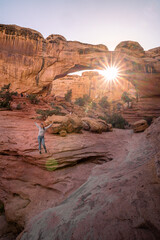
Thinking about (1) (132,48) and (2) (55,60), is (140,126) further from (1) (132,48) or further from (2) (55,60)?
(1) (132,48)

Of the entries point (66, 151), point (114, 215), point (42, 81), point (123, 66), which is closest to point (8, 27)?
point (42, 81)

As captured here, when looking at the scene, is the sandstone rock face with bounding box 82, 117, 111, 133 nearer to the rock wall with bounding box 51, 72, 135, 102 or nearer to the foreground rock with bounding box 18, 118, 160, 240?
the foreground rock with bounding box 18, 118, 160, 240

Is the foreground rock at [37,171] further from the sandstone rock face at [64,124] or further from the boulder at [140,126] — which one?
the boulder at [140,126]

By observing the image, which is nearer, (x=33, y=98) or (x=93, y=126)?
(x=93, y=126)

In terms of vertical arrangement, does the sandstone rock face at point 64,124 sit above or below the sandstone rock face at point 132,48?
below

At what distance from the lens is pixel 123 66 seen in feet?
56.3

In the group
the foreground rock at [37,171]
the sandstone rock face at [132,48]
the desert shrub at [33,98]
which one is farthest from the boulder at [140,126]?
the sandstone rock face at [132,48]

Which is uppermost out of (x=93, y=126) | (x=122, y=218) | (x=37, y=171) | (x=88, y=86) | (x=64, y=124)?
(x=88, y=86)

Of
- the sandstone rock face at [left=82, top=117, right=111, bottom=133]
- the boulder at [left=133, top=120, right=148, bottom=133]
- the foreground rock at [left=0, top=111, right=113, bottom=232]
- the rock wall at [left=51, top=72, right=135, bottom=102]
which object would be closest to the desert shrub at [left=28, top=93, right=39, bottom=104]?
the sandstone rock face at [left=82, top=117, right=111, bottom=133]

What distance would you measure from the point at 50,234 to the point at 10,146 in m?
4.55

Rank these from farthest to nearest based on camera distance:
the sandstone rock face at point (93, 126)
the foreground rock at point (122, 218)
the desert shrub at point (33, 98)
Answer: the desert shrub at point (33, 98) → the sandstone rock face at point (93, 126) → the foreground rock at point (122, 218)

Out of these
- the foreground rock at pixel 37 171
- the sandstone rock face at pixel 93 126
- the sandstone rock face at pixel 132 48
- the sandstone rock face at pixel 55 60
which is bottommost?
the foreground rock at pixel 37 171

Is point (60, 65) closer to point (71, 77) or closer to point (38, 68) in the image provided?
point (38, 68)

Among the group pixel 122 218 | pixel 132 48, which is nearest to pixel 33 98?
pixel 122 218
